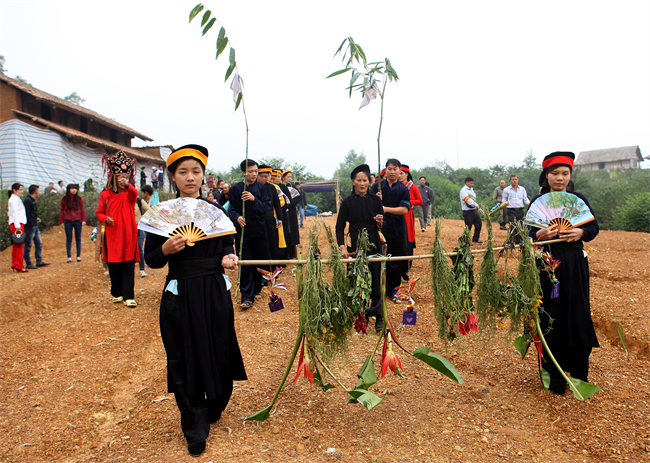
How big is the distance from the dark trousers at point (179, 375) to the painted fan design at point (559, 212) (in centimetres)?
271

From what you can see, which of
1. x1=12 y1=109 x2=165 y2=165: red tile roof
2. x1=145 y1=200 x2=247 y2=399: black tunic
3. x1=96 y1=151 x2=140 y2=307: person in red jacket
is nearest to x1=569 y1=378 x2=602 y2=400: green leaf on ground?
x1=145 y1=200 x2=247 y2=399: black tunic

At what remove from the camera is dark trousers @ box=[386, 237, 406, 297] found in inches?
225

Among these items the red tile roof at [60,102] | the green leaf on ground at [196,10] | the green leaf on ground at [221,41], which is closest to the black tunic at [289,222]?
the green leaf on ground at [221,41]

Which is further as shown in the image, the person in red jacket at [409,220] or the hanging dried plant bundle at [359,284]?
the person in red jacket at [409,220]

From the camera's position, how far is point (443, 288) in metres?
2.96

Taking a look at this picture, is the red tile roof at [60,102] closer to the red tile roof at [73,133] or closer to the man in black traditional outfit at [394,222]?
the red tile roof at [73,133]

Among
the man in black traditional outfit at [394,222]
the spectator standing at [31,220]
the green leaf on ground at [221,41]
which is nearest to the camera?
the green leaf on ground at [221,41]

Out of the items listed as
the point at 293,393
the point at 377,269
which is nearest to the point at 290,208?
the point at 377,269

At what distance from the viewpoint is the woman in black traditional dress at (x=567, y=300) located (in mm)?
3213

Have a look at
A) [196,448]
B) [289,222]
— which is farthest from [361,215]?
[289,222]

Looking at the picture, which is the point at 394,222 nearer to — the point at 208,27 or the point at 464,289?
the point at 464,289

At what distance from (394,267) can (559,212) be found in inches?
104

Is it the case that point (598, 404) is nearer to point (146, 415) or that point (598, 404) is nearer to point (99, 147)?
point (146, 415)

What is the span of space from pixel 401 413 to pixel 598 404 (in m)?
1.50
